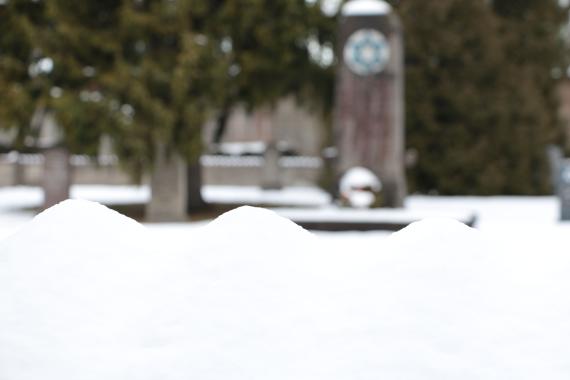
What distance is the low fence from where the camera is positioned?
2639cm

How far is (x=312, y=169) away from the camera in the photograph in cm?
2648

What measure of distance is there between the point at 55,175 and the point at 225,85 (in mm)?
3578

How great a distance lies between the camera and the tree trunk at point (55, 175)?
15156 mm

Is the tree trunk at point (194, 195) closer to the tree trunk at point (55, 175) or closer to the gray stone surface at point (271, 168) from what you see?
the tree trunk at point (55, 175)

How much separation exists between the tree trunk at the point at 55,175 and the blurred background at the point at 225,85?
0.03 m

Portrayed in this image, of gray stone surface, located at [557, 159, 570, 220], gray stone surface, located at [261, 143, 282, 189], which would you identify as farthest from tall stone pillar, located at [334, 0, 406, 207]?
gray stone surface, located at [261, 143, 282, 189]

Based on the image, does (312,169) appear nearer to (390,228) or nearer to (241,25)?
(241,25)

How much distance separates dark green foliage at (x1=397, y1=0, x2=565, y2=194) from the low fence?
669cm

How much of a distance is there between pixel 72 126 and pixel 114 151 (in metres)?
0.86

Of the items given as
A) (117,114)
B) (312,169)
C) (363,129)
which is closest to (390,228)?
(363,129)

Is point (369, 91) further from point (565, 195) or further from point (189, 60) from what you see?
point (565, 195)

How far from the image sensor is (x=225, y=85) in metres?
14.4

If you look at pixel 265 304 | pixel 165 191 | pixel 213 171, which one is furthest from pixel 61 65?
pixel 213 171

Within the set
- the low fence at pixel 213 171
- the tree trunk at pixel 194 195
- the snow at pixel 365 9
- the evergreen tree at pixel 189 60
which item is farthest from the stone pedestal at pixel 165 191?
the low fence at pixel 213 171
